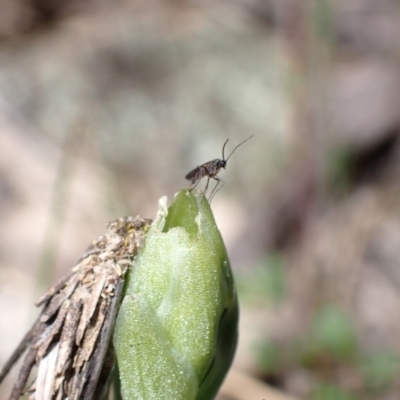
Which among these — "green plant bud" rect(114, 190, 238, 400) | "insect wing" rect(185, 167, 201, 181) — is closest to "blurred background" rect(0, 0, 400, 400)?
"insect wing" rect(185, 167, 201, 181)

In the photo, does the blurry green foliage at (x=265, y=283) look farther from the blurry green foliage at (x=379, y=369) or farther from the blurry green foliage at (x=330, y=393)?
the blurry green foliage at (x=330, y=393)

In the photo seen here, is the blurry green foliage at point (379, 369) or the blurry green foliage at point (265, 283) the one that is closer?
the blurry green foliage at point (379, 369)

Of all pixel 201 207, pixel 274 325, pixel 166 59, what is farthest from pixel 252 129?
pixel 201 207

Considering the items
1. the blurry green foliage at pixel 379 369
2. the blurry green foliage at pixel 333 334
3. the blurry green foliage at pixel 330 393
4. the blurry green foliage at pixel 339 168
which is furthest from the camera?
the blurry green foliage at pixel 339 168

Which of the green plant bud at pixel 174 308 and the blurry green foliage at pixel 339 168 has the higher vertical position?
the blurry green foliage at pixel 339 168

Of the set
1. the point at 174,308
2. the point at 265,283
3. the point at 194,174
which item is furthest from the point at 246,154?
the point at 174,308

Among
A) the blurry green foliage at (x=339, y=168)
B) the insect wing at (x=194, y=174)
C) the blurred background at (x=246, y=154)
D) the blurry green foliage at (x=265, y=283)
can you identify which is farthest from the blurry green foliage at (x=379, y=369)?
the insect wing at (x=194, y=174)

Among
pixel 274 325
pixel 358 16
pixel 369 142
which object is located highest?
pixel 358 16

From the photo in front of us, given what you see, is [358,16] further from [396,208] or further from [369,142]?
[396,208]

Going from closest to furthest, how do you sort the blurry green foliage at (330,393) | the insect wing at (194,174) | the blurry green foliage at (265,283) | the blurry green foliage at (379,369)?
the insect wing at (194,174)
the blurry green foliage at (330,393)
the blurry green foliage at (379,369)
the blurry green foliage at (265,283)
